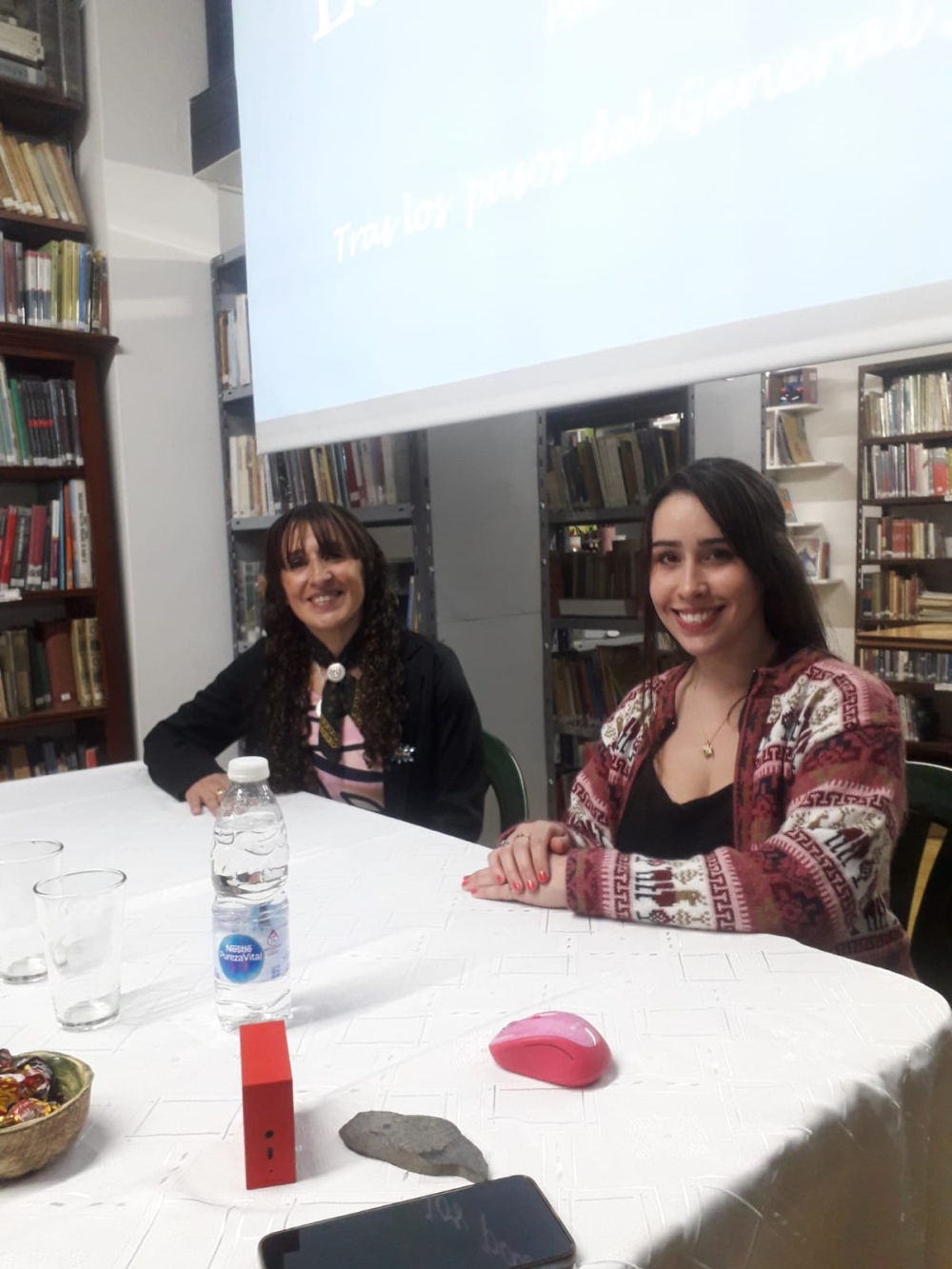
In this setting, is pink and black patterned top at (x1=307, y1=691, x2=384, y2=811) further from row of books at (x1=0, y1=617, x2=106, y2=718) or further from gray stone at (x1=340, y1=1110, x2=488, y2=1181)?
row of books at (x1=0, y1=617, x2=106, y2=718)

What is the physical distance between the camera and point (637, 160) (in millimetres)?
1340

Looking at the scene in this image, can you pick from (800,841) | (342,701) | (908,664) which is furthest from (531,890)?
(908,664)

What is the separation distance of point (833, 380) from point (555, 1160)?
4413 mm

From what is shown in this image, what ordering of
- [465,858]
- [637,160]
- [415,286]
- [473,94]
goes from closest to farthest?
[465,858], [637,160], [473,94], [415,286]

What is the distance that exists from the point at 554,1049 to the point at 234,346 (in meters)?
2.60

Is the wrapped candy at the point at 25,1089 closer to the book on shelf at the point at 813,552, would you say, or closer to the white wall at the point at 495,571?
the white wall at the point at 495,571

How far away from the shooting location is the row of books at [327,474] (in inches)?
93.7

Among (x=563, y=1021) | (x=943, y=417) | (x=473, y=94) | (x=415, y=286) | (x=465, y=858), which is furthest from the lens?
(x=943, y=417)

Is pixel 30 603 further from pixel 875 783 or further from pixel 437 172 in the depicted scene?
pixel 875 783

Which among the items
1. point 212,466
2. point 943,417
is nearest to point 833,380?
point 943,417

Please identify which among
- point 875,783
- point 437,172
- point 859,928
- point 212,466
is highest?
point 437,172

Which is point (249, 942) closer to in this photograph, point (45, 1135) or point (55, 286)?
point (45, 1135)

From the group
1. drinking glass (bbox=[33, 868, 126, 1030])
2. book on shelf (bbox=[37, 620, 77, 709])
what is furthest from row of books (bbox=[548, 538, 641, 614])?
drinking glass (bbox=[33, 868, 126, 1030])

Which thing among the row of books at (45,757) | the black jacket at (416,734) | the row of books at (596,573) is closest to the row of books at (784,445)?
the row of books at (596,573)
